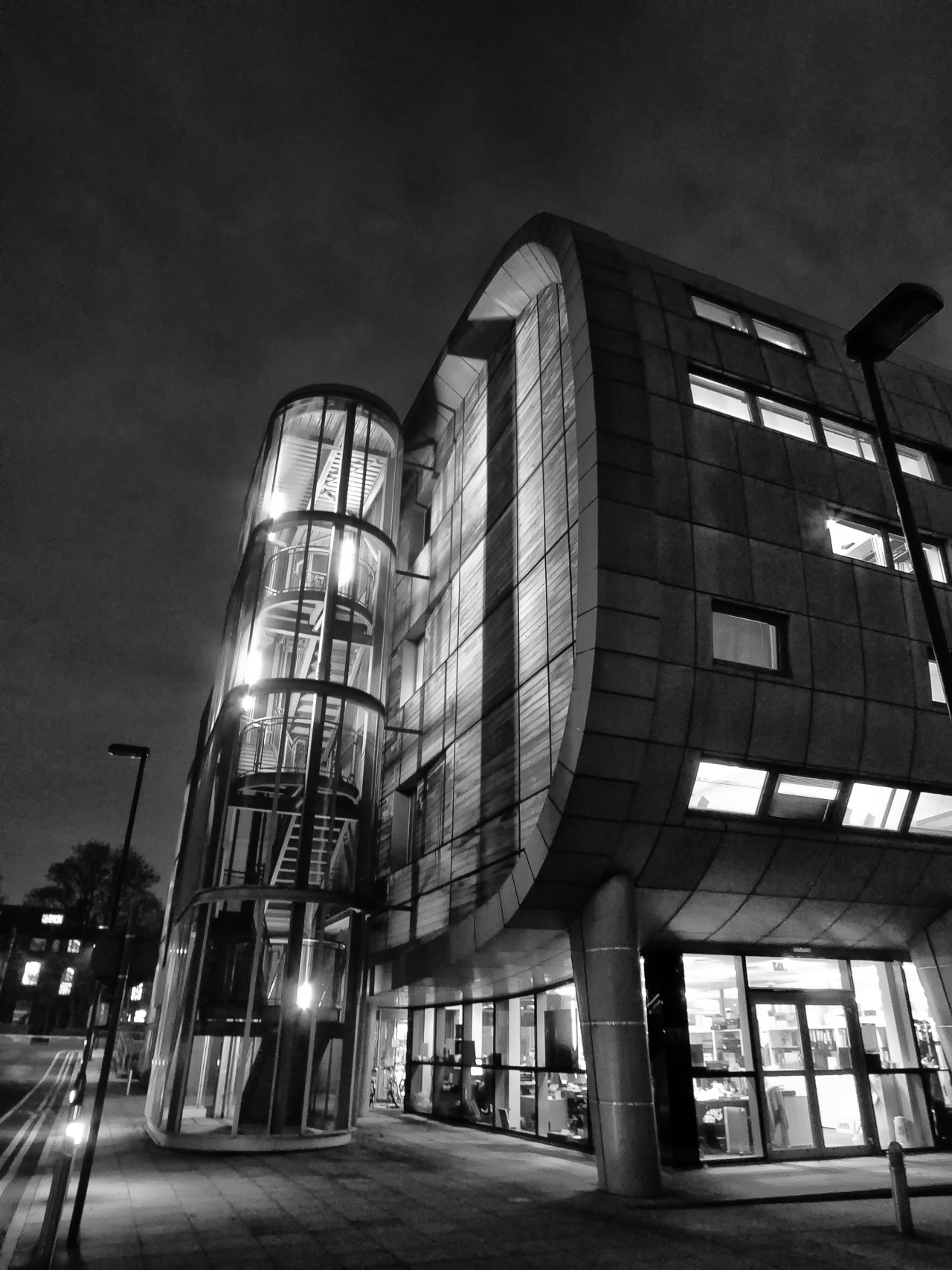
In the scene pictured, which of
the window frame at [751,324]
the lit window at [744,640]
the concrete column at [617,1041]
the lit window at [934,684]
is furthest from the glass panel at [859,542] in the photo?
the concrete column at [617,1041]

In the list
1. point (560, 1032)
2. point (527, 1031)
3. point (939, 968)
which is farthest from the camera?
point (527, 1031)

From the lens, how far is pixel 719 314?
69.8 ft

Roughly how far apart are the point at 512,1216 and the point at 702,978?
738 cm

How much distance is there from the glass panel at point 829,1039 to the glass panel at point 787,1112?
71 centimetres

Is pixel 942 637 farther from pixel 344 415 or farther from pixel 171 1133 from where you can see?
pixel 344 415

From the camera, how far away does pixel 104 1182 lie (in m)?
13.9

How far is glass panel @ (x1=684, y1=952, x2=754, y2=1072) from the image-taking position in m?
17.2

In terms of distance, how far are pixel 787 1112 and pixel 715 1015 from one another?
244 cm

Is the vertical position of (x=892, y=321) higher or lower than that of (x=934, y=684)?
higher

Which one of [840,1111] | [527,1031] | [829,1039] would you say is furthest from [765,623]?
[527,1031]

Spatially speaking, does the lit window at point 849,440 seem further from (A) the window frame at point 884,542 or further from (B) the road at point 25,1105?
(B) the road at point 25,1105

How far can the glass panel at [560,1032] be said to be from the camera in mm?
19281

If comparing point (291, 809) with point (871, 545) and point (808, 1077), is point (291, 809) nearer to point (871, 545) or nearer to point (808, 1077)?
point (808, 1077)

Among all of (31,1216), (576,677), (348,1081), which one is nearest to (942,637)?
(576,677)
